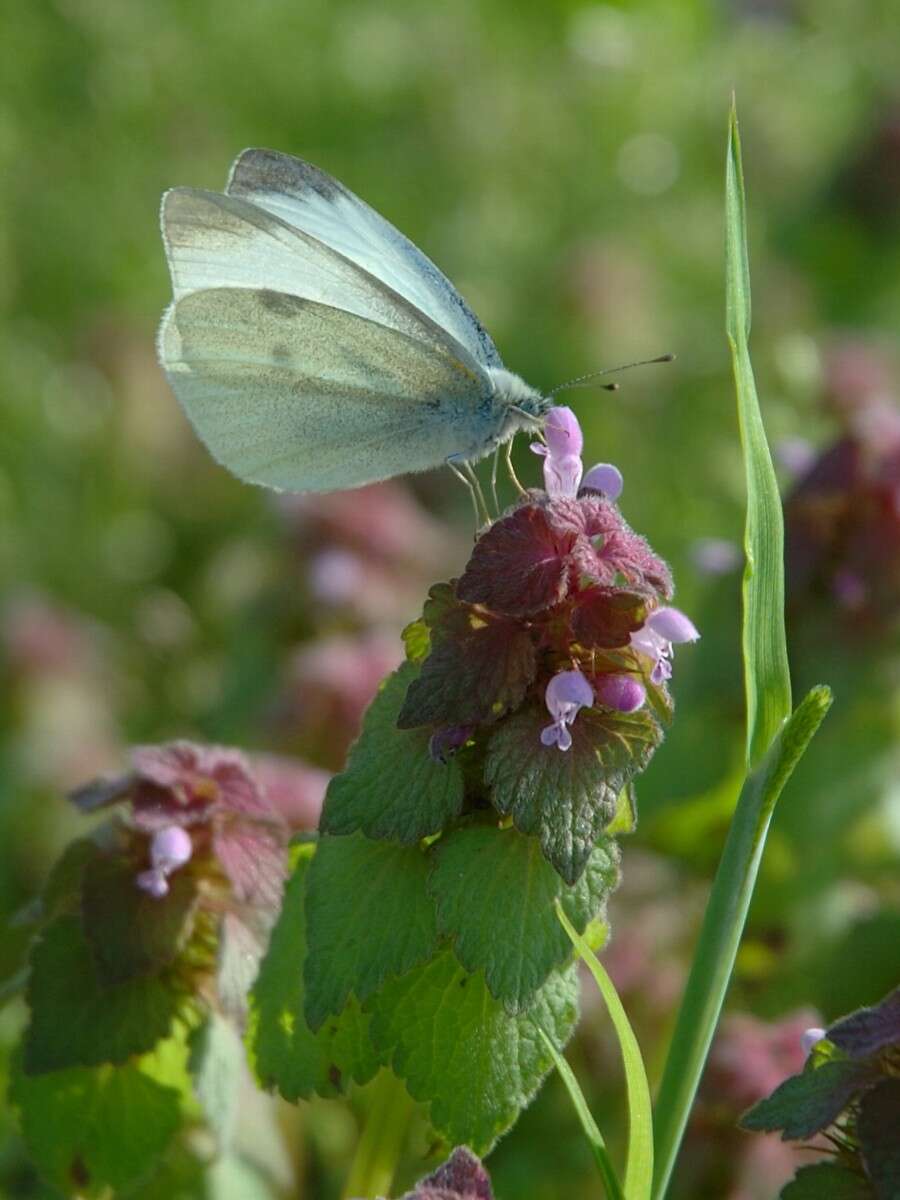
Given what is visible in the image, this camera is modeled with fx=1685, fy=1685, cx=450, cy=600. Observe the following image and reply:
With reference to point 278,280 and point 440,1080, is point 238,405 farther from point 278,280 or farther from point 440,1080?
point 440,1080

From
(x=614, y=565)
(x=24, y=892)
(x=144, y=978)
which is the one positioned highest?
(x=614, y=565)

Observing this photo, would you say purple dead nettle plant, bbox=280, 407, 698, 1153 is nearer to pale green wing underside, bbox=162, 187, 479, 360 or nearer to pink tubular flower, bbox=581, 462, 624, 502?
pink tubular flower, bbox=581, 462, 624, 502

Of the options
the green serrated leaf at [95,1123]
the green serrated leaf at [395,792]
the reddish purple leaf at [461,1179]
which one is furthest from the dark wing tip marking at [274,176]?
the reddish purple leaf at [461,1179]

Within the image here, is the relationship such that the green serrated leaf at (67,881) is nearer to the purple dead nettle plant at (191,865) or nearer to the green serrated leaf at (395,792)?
the purple dead nettle plant at (191,865)

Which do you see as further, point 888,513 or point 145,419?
point 145,419

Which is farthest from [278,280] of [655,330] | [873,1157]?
[655,330]

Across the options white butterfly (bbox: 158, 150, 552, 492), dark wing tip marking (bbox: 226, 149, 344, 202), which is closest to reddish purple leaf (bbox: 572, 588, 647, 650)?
white butterfly (bbox: 158, 150, 552, 492)

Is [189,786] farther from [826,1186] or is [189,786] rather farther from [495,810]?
[826,1186]

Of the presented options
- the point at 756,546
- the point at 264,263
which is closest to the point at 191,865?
the point at 756,546
